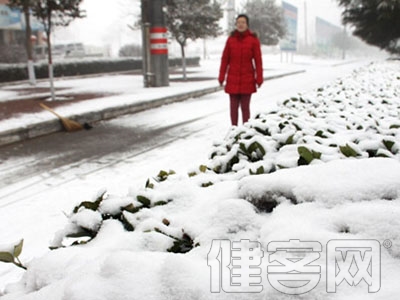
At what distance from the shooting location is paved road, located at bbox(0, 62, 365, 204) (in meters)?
5.19

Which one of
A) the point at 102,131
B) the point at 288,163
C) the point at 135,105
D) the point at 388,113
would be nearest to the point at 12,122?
the point at 102,131

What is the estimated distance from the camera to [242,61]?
21.1 ft

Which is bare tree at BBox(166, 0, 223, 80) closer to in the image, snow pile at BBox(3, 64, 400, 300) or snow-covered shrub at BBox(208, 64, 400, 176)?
snow-covered shrub at BBox(208, 64, 400, 176)

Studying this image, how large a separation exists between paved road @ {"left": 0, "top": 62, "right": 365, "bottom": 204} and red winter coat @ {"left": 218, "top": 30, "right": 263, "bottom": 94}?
1074mm

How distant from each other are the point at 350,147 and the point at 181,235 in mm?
1043

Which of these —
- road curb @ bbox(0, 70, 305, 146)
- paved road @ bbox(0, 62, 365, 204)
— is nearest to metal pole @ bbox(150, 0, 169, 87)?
road curb @ bbox(0, 70, 305, 146)

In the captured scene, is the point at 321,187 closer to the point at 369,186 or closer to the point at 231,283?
the point at 369,186

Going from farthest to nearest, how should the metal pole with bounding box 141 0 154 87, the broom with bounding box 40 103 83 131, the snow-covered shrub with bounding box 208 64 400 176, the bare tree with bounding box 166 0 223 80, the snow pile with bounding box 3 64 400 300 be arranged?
the bare tree with bounding box 166 0 223 80, the metal pole with bounding box 141 0 154 87, the broom with bounding box 40 103 83 131, the snow-covered shrub with bounding box 208 64 400 176, the snow pile with bounding box 3 64 400 300

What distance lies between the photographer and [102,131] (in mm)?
7973

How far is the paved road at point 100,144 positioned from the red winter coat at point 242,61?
1.07m

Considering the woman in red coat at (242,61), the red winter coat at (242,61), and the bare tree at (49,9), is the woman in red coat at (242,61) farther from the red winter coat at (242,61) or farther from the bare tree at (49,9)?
the bare tree at (49,9)

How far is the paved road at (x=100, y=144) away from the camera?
5191mm

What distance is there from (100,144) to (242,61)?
2526mm

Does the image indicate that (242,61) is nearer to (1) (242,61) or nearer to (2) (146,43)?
(1) (242,61)
